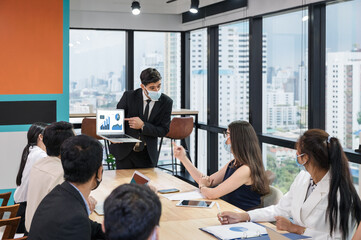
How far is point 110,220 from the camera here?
1323mm

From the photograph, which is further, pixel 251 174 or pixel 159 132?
pixel 159 132

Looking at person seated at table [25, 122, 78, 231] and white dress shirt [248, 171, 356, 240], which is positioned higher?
person seated at table [25, 122, 78, 231]

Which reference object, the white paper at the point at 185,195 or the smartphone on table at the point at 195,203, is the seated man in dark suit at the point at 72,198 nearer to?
Answer: the smartphone on table at the point at 195,203

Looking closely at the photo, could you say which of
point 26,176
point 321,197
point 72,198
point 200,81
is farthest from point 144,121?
point 200,81

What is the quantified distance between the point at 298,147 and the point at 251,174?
2.18 feet

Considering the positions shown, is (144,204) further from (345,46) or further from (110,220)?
(345,46)

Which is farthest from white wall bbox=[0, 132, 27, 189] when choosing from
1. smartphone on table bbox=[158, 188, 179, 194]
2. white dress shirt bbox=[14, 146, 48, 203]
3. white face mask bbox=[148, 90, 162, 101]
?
smartphone on table bbox=[158, 188, 179, 194]

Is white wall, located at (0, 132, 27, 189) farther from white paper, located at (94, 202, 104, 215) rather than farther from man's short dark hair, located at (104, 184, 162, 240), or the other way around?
man's short dark hair, located at (104, 184, 162, 240)

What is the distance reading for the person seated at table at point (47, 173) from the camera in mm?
2607

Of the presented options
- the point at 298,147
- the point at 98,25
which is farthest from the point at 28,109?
the point at 298,147

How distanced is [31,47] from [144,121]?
171 centimetres

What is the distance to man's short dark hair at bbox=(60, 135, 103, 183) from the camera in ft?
6.97

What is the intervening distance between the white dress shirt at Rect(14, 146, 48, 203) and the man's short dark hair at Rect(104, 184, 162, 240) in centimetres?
204

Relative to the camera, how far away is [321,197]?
2.52 metres
